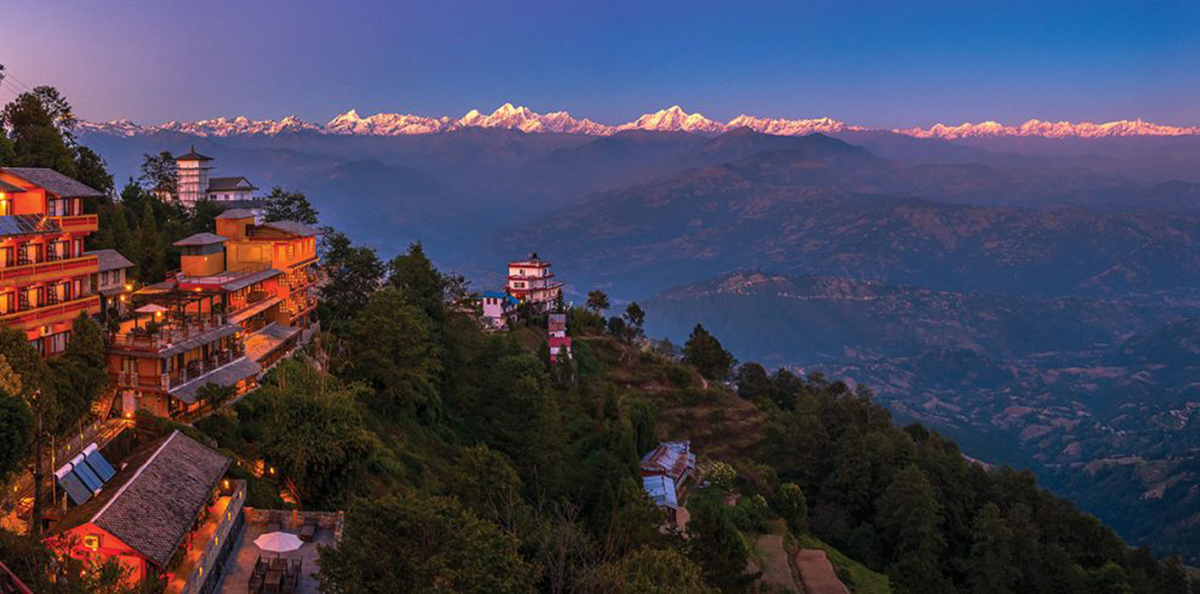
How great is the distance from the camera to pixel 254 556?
2245 centimetres

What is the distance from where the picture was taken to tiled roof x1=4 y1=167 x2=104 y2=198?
31739 millimetres

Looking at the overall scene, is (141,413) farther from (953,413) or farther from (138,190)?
(953,413)

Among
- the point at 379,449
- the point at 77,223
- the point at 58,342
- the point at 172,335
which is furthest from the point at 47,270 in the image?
the point at 379,449

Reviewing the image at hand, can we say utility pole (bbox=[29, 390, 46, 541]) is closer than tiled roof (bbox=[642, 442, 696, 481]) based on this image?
Yes

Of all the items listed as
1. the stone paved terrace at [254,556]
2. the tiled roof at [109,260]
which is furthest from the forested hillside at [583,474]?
the tiled roof at [109,260]

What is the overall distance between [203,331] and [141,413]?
17.7 ft

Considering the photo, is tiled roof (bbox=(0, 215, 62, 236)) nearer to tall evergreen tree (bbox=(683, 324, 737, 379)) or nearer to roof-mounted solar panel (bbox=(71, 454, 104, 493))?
roof-mounted solar panel (bbox=(71, 454, 104, 493))

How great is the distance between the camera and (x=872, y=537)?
2063 inches

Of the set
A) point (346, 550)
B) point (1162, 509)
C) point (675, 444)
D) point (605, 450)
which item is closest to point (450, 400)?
point (605, 450)

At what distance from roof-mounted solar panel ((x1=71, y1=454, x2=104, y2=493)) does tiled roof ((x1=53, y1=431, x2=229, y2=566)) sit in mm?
228

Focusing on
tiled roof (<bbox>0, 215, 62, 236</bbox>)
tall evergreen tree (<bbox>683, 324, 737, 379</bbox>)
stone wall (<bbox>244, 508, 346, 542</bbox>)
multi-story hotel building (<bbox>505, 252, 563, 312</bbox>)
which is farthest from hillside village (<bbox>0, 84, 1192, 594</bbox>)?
tall evergreen tree (<bbox>683, 324, 737, 379</bbox>)

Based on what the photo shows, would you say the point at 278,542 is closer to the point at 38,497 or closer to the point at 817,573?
the point at 38,497

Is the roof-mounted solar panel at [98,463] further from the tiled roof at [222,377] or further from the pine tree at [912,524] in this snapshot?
the pine tree at [912,524]

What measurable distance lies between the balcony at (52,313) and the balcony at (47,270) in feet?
3.20
